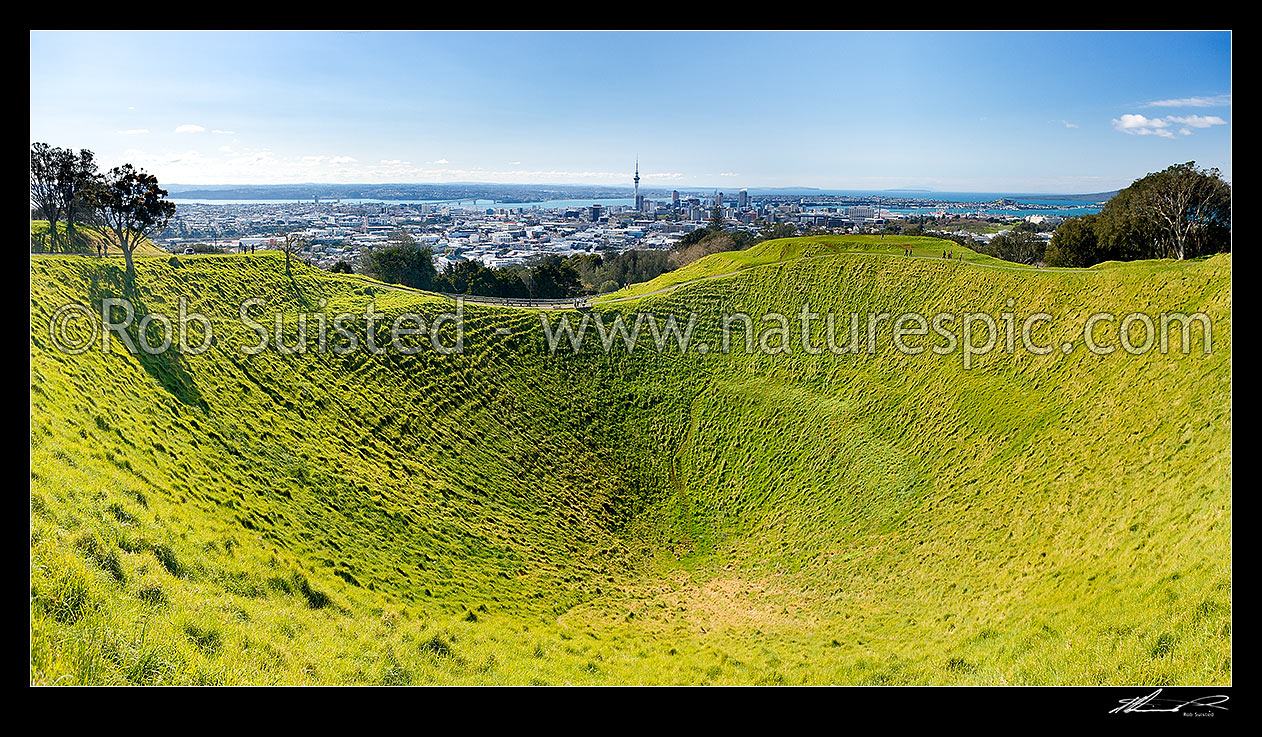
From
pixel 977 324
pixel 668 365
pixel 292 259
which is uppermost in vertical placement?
pixel 292 259

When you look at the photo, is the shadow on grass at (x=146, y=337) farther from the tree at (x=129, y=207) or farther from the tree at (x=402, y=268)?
the tree at (x=402, y=268)

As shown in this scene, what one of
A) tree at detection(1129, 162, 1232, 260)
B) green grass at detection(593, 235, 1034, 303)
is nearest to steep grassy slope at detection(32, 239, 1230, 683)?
green grass at detection(593, 235, 1034, 303)

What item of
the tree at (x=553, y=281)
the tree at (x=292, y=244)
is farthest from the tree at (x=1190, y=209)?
the tree at (x=292, y=244)

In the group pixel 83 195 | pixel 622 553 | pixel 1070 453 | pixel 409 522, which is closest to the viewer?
pixel 409 522

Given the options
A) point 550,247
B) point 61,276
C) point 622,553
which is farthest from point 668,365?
point 550,247

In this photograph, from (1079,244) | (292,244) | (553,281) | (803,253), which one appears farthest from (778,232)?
(292,244)

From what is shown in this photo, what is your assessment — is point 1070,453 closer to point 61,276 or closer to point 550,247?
point 61,276
